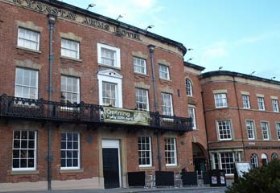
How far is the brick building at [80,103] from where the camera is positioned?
18.5 m

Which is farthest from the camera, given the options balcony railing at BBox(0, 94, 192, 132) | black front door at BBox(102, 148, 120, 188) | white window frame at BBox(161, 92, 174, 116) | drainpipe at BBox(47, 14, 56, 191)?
white window frame at BBox(161, 92, 174, 116)

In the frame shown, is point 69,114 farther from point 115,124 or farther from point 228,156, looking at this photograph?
point 228,156

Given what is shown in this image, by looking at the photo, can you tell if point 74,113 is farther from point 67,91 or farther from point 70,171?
point 70,171

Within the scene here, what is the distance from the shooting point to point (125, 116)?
2194 cm

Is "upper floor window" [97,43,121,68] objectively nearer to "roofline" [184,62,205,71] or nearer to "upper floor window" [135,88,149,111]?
"upper floor window" [135,88,149,111]

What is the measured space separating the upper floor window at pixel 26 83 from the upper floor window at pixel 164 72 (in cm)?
1043

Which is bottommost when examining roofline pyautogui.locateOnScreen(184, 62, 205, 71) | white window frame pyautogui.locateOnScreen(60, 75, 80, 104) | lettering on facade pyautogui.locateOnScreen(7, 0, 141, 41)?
white window frame pyautogui.locateOnScreen(60, 75, 80, 104)

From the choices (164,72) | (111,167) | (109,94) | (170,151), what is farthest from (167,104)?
(111,167)

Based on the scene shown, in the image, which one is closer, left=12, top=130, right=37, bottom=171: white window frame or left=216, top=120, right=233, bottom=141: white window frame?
left=12, top=130, right=37, bottom=171: white window frame

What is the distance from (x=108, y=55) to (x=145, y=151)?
693 centimetres

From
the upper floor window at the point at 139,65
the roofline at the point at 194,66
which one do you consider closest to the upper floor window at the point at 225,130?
the roofline at the point at 194,66

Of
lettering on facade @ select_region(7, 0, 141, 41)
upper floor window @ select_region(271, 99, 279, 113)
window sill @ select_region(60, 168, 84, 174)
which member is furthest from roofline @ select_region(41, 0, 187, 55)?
upper floor window @ select_region(271, 99, 279, 113)

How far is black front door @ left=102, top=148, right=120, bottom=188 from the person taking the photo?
2173cm

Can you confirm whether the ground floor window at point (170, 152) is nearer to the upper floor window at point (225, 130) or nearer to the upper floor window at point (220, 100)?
the upper floor window at point (225, 130)
